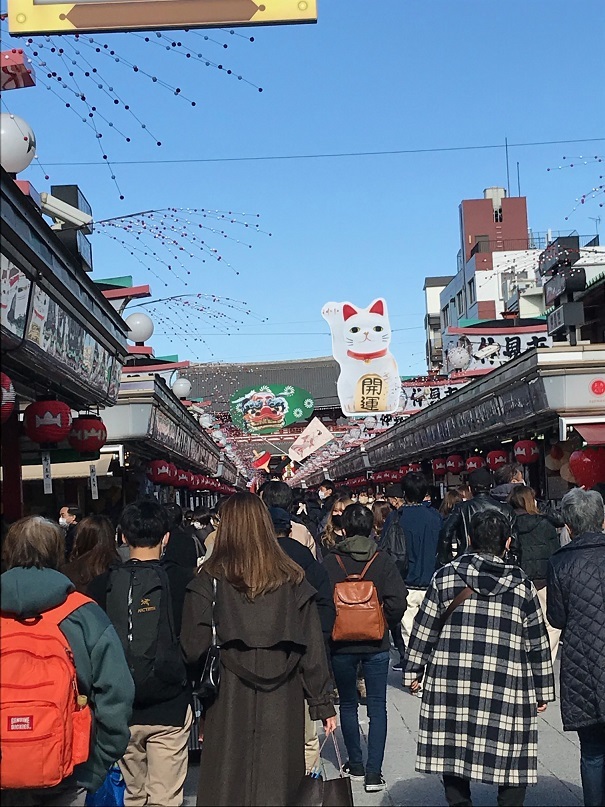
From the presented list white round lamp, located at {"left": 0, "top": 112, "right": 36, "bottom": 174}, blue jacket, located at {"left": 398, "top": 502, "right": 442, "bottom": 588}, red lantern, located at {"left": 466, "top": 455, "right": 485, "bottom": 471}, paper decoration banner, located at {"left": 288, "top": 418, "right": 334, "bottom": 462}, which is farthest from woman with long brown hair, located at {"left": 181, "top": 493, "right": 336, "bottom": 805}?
paper decoration banner, located at {"left": 288, "top": 418, "right": 334, "bottom": 462}

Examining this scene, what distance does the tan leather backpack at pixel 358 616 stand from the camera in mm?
6430

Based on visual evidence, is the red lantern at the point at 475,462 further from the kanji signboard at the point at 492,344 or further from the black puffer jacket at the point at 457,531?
the black puffer jacket at the point at 457,531

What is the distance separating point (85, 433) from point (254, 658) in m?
5.47

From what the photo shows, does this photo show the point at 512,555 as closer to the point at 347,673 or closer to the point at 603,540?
the point at 347,673

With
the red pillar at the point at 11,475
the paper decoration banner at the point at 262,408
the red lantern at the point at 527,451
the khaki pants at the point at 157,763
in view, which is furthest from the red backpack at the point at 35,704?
the paper decoration banner at the point at 262,408

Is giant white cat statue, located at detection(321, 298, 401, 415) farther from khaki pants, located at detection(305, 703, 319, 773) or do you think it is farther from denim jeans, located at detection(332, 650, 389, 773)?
khaki pants, located at detection(305, 703, 319, 773)

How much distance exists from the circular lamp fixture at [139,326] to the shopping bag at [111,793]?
9953 millimetres

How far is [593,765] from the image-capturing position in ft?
16.9

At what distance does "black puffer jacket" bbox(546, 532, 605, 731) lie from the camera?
4969 millimetres

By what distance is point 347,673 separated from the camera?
6625 mm

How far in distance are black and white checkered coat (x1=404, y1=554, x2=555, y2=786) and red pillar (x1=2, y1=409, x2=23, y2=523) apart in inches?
238

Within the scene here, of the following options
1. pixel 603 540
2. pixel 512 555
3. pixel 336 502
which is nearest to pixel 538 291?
pixel 336 502

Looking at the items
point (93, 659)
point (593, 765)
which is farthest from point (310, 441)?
point (93, 659)

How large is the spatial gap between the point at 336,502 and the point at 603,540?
19.3ft
